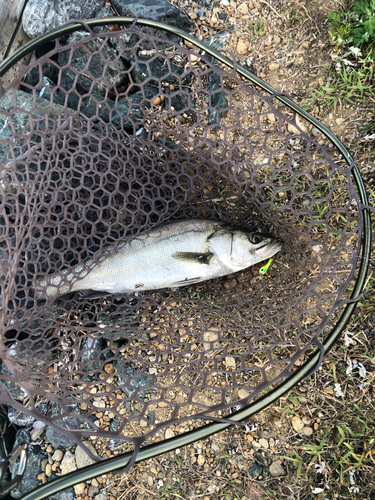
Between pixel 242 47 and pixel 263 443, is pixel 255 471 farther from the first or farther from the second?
pixel 242 47

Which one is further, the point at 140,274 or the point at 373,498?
the point at 140,274

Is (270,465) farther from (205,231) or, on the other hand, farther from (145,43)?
(145,43)

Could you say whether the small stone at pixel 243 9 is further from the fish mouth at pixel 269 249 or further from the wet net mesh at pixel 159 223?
the fish mouth at pixel 269 249

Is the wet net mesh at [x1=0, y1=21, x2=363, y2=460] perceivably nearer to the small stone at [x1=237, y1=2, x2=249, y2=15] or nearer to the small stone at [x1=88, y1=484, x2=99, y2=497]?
the small stone at [x1=88, y1=484, x2=99, y2=497]

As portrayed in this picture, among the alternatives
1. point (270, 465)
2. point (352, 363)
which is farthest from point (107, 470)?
point (352, 363)

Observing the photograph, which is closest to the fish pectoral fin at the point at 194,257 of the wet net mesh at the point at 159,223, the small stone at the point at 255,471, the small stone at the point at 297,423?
the wet net mesh at the point at 159,223

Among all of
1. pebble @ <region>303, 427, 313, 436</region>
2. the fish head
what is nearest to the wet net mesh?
the fish head
